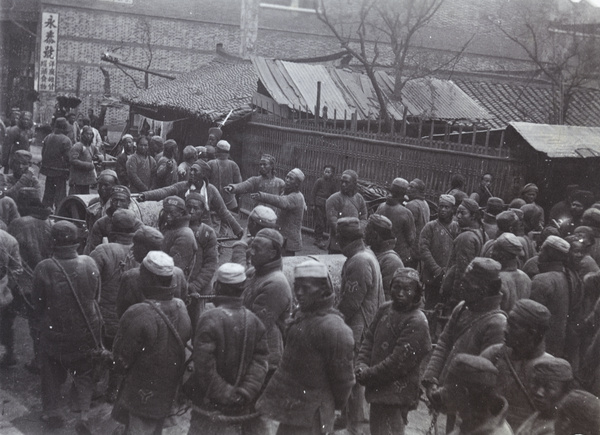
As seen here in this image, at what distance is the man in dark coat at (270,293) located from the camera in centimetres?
507

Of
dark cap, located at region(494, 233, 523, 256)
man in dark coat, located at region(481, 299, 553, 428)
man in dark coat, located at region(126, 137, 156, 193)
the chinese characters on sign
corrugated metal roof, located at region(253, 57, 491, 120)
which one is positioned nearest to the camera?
man in dark coat, located at region(481, 299, 553, 428)

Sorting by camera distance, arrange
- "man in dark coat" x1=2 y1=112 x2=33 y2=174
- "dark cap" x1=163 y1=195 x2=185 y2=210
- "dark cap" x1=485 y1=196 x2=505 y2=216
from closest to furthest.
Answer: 1. "dark cap" x1=163 y1=195 x2=185 y2=210
2. "dark cap" x1=485 y1=196 x2=505 y2=216
3. "man in dark coat" x1=2 y1=112 x2=33 y2=174

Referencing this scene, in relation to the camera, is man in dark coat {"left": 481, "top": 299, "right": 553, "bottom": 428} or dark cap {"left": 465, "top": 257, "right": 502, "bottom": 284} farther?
dark cap {"left": 465, "top": 257, "right": 502, "bottom": 284}

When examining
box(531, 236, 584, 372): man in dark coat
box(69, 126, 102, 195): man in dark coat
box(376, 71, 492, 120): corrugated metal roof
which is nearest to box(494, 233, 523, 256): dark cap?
box(531, 236, 584, 372): man in dark coat

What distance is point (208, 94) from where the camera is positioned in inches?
780

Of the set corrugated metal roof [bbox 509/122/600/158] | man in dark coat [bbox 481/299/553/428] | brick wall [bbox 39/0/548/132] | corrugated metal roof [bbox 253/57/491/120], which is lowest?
man in dark coat [bbox 481/299/553/428]

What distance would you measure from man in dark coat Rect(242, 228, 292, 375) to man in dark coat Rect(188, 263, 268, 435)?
56 centimetres

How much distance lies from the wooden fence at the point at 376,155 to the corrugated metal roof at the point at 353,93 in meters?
0.91

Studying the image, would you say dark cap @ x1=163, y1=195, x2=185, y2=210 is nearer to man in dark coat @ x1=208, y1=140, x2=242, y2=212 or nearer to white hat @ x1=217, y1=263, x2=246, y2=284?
white hat @ x1=217, y1=263, x2=246, y2=284

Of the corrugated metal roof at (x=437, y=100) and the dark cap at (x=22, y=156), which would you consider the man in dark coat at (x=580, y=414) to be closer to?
the dark cap at (x=22, y=156)

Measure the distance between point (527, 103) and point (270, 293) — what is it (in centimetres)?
1966

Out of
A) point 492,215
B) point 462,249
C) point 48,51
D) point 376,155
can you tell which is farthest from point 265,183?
point 48,51

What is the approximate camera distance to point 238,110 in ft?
56.1

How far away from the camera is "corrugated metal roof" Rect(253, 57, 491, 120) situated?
17.3 m
